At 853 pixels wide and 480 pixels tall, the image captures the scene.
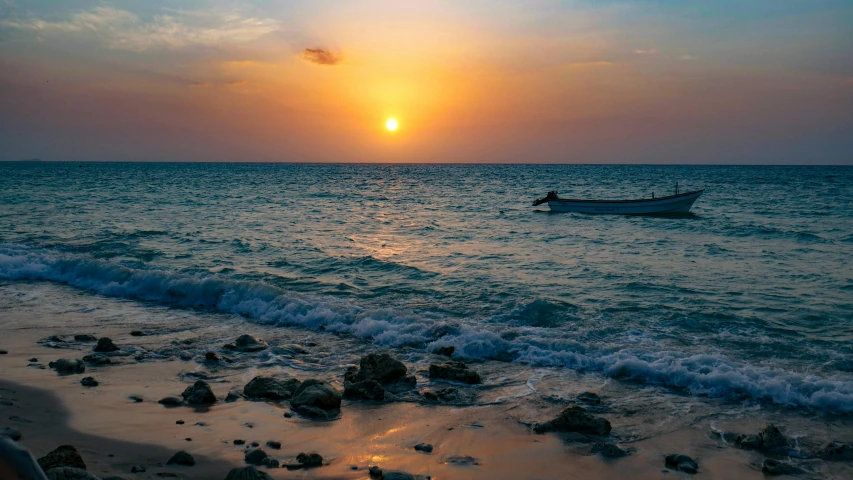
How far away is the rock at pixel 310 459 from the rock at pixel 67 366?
511cm

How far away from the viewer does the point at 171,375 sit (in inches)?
380

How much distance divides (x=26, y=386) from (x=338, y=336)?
19.1 feet

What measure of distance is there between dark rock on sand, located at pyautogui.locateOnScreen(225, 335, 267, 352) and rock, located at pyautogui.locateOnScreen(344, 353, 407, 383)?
8.93 ft

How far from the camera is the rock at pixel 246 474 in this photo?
18.4 ft

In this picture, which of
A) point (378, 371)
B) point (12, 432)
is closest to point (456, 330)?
point (378, 371)

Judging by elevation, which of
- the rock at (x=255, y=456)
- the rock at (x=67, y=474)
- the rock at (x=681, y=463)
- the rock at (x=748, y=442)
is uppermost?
the rock at (x=67, y=474)

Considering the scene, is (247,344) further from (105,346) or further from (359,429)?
(359,429)

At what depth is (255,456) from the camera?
6.56 meters

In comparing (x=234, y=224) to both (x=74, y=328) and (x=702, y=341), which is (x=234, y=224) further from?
(x=702, y=341)

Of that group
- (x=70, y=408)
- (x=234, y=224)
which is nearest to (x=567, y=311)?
(x=70, y=408)

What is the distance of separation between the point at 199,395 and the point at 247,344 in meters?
3.32

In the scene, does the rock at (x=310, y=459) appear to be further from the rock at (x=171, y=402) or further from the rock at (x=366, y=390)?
the rock at (x=171, y=402)

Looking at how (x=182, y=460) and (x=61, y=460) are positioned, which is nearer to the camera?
(x=61, y=460)

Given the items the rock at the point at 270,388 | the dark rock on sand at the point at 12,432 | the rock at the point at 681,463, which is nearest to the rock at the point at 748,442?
the rock at the point at 681,463
